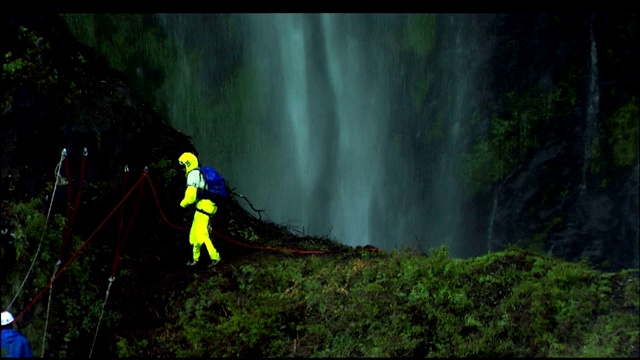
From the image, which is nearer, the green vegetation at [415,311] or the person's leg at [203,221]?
the green vegetation at [415,311]

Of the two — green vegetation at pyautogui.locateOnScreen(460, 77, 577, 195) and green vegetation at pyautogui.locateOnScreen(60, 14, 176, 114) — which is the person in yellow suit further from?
green vegetation at pyautogui.locateOnScreen(460, 77, 577, 195)

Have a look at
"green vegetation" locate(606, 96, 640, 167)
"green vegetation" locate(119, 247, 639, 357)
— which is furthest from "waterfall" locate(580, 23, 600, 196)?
"green vegetation" locate(119, 247, 639, 357)

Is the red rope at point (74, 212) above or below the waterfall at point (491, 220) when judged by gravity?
below

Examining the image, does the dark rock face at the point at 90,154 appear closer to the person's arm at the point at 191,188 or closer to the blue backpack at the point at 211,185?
the person's arm at the point at 191,188

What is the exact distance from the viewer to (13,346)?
191 inches

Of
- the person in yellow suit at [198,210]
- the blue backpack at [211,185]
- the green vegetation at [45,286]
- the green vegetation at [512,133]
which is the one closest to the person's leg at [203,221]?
the person in yellow suit at [198,210]

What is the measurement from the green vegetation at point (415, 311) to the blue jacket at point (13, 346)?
1701 mm

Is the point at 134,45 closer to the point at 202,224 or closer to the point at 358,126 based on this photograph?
the point at 202,224

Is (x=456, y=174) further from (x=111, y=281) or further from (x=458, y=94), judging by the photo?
(x=111, y=281)

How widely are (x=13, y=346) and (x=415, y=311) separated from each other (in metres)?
4.40

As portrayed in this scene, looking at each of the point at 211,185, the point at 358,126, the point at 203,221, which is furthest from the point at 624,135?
the point at 203,221

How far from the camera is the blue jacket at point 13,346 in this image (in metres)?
4.83

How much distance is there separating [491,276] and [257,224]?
462 centimetres

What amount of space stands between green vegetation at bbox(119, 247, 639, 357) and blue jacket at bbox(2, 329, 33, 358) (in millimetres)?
1701
